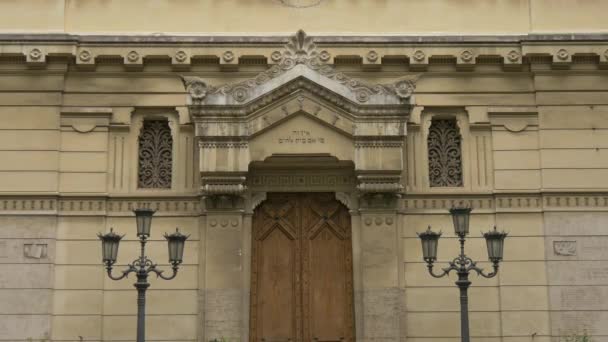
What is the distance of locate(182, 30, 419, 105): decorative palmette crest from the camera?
17703mm

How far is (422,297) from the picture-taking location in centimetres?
1812

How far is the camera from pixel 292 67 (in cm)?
1800

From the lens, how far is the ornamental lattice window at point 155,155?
1872 cm

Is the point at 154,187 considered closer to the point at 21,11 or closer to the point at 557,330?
the point at 21,11

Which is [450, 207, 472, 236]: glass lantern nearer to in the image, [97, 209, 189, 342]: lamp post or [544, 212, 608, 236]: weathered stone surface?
[97, 209, 189, 342]: lamp post

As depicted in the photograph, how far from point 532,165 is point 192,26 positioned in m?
7.20

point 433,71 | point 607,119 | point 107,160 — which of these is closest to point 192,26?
point 107,160

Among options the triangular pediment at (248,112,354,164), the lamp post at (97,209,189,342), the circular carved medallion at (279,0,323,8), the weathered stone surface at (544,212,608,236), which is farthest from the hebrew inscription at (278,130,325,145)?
the weathered stone surface at (544,212,608,236)

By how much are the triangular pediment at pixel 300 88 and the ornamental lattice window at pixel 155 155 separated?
1.53 metres

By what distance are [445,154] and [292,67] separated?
Result: 3528 millimetres

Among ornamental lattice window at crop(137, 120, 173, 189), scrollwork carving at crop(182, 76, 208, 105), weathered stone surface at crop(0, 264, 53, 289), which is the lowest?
weathered stone surface at crop(0, 264, 53, 289)

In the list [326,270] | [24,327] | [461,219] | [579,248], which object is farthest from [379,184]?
[24,327]

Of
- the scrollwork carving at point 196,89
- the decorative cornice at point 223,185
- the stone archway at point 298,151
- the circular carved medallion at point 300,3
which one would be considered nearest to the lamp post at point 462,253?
the stone archway at point 298,151

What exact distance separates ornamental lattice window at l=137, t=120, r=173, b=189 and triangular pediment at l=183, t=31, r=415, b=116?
1526 mm
